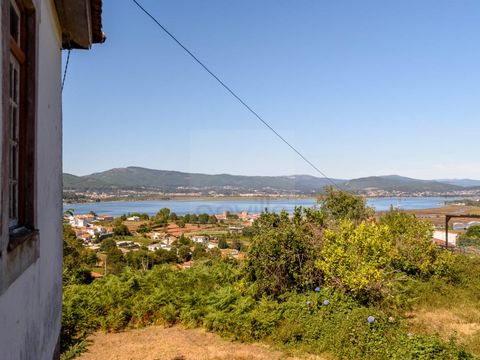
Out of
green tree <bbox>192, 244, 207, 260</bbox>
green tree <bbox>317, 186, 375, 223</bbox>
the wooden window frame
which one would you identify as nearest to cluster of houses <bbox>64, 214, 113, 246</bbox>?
green tree <bbox>192, 244, 207, 260</bbox>

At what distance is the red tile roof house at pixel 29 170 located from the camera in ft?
4.85

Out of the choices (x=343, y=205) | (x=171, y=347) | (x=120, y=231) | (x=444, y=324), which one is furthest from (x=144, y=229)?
(x=444, y=324)

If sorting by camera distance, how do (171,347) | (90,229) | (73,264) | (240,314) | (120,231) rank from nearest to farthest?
1. (171,347)
2. (240,314)
3. (73,264)
4. (90,229)
5. (120,231)

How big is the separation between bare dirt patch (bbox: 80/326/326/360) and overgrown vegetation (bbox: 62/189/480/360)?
0.32m

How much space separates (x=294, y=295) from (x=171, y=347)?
338cm

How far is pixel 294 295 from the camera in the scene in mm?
9711

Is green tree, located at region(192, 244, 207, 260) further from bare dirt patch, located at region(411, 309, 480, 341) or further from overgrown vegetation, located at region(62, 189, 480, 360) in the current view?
bare dirt patch, located at region(411, 309, 480, 341)

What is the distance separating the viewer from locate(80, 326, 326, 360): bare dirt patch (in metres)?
7.38

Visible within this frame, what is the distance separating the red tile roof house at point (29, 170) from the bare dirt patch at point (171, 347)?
4677 mm

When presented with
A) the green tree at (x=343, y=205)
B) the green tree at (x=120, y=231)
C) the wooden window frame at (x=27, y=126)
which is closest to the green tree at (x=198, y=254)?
the green tree at (x=343, y=205)

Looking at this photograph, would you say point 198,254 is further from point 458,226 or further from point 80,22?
point 458,226

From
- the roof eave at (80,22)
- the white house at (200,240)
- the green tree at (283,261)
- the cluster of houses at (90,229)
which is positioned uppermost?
the roof eave at (80,22)

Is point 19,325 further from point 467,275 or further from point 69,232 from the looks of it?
point 467,275

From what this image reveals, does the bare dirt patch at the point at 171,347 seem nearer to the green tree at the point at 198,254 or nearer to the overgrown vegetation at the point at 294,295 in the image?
the overgrown vegetation at the point at 294,295
